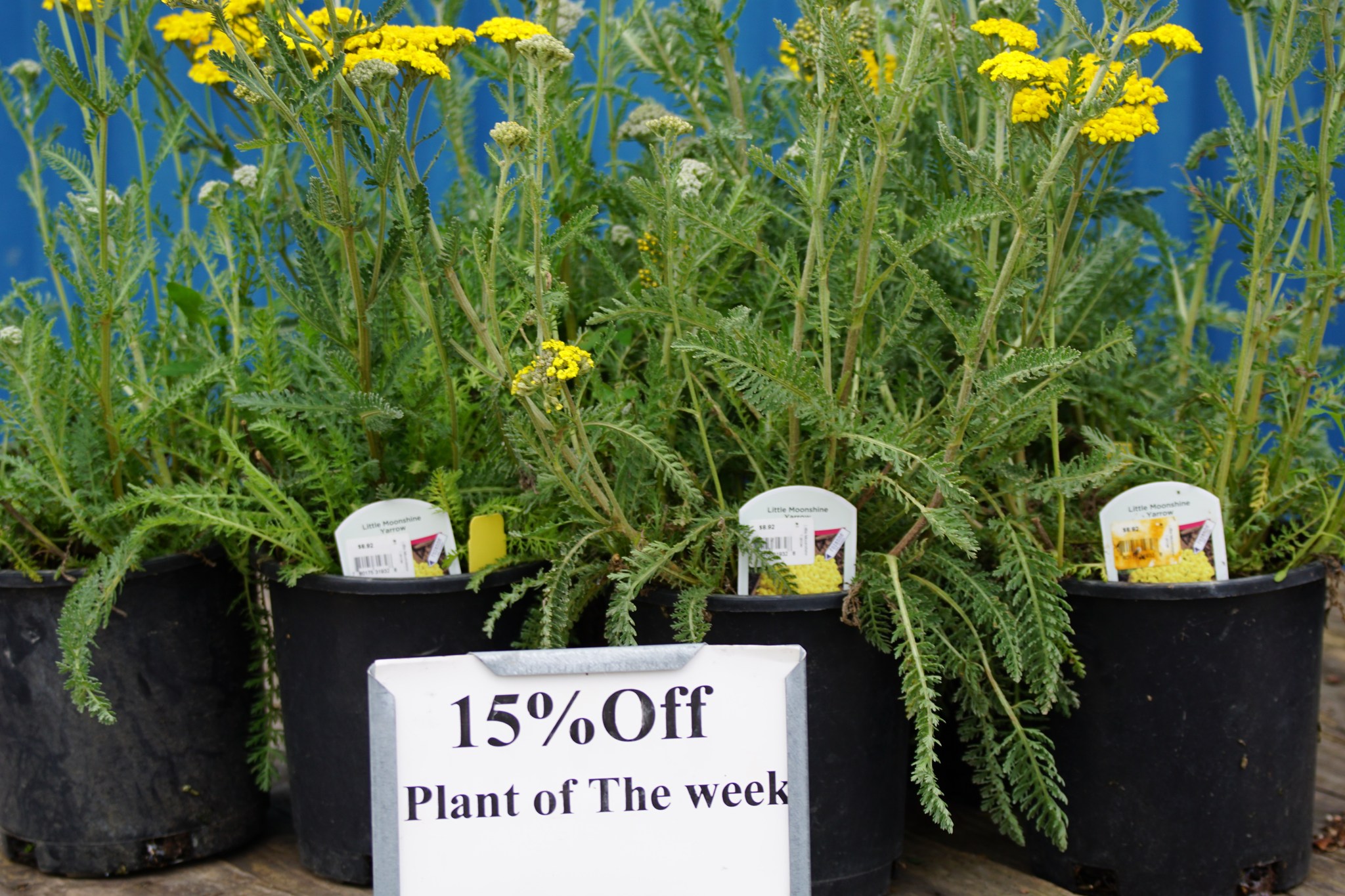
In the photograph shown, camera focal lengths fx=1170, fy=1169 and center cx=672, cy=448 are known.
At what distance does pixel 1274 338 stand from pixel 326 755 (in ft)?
3.92

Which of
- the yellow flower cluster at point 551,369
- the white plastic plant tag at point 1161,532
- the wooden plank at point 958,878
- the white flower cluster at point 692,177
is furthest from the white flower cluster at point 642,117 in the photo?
the wooden plank at point 958,878

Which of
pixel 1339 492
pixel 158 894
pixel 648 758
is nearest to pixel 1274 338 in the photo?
pixel 1339 492

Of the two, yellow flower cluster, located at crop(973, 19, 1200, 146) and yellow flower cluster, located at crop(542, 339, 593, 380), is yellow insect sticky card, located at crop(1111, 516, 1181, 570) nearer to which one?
yellow flower cluster, located at crop(973, 19, 1200, 146)

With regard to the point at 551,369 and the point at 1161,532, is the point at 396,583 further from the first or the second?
the point at 1161,532

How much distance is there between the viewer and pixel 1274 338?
1379mm

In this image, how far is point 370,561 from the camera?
127cm

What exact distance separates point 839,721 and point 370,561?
0.53 meters

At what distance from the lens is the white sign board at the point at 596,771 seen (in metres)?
0.97

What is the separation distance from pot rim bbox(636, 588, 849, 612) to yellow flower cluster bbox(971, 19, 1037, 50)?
57 cm

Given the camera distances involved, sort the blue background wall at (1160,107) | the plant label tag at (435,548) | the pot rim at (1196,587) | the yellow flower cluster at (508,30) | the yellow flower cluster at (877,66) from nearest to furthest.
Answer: the yellow flower cluster at (508,30) → the pot rim at (1196,587) → the plant label tag at (435,548) → the yellow flower cluster at (877,66) → the blue background wall at (1160,107)

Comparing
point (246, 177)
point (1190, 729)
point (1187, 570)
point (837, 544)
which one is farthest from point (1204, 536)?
point (246, 177)

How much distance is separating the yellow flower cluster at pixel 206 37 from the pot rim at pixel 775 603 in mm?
747

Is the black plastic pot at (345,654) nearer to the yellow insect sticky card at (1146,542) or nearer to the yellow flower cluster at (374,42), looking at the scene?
the yellow flower cluster at (374,42)

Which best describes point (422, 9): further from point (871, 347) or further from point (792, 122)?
point (871, 347)
